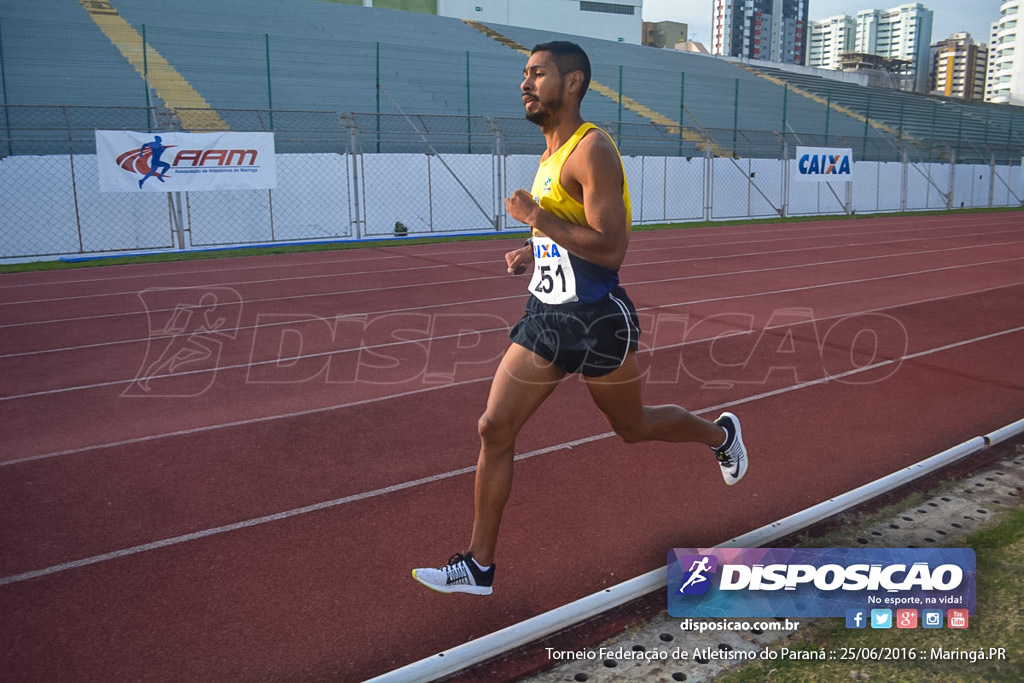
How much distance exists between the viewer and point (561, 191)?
2965 millimetres

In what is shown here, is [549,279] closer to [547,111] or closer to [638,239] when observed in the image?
[547,111]

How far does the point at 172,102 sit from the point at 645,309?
627 inches

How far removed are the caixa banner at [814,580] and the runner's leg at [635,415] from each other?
480 mm

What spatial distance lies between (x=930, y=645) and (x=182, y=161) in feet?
48.5

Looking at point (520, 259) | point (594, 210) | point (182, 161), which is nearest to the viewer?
point (594, 210)

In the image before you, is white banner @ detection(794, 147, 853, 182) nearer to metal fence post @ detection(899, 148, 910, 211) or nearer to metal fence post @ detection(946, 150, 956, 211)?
metal fence post @ detection(899, 148, 910, 211)

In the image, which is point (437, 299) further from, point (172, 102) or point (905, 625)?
point (172, 102)

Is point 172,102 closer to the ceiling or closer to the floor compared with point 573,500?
closer to the ceiling

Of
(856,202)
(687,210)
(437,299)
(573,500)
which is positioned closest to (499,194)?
(687,210)

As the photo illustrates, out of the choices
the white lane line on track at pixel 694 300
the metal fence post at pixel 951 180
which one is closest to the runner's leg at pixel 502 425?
the white lane line on track at pixel 694 300

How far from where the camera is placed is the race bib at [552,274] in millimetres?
2953

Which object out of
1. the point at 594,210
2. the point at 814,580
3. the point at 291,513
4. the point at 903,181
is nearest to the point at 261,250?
the point at 291,513

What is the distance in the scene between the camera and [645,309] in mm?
9227

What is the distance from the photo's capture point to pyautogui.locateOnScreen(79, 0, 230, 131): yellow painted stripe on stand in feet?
65.7
